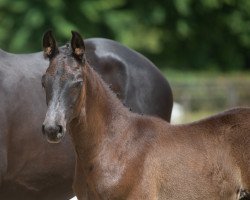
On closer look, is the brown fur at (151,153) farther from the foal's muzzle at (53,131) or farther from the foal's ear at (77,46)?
the foal's muzzle at (53,131)

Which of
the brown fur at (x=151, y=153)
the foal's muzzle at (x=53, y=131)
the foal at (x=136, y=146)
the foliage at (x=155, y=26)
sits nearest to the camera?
the foal's muzzle at (x=53, y=131)

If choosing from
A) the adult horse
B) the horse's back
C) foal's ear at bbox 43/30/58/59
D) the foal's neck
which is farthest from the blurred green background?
foal's ear at bbox 43/30/58/59

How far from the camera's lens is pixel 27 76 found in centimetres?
736

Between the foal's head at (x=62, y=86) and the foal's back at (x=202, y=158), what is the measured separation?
724 millimetres

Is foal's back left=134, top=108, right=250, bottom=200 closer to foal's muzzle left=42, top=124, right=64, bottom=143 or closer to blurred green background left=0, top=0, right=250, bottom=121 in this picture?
foal's muzzle left=42, top=124, right=64, bottom=143

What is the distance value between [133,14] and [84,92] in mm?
19508

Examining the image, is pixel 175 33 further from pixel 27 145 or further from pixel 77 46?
pixel 77 46

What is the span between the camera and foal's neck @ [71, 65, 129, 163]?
5.98 m

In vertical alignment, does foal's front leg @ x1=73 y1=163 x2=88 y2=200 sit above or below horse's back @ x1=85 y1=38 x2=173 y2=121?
above

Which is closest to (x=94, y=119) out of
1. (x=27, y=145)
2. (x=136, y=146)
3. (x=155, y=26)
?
(x=136, y=146)

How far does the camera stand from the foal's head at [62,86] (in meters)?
5.60

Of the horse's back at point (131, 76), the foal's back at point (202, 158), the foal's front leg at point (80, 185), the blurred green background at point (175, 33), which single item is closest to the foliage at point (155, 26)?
the blurred green background at point (175, 33)

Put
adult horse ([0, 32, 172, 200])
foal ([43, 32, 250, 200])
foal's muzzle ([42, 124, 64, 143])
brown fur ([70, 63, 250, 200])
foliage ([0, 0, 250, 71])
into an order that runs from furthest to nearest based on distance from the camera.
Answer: foliage ([0, 0, 250, 71]), adult horse ([0, 32, 172, 200]), brown fur ([70, 63, 250, 200]), foal ([43, 32, 250, 200]), foal's muzzle ([42, 124, 64, 143])

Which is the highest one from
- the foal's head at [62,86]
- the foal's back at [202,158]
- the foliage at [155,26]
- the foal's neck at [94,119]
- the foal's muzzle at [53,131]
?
the foal's head at [62,86]
